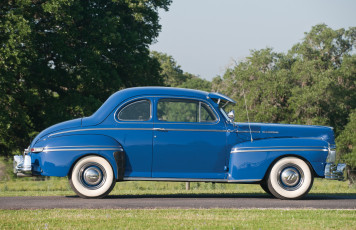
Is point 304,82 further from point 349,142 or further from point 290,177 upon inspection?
point 290,177

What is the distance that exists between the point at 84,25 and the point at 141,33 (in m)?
4.14

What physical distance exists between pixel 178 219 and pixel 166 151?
290 cm

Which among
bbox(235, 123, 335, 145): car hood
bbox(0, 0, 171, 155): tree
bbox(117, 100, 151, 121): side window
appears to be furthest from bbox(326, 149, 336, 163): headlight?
bbox(0, 0, 171, 155): tree

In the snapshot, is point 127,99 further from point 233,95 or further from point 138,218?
point 233,95

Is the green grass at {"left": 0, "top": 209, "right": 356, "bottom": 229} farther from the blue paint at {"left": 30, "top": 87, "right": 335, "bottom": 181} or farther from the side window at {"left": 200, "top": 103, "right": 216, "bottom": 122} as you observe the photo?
the side window at {"left": 200, "top": 103, "right": 216, "bottom": 122}

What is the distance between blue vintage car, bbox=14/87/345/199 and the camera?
34.5ft

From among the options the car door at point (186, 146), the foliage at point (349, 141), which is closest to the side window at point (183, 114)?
the car door at point (186, 146)

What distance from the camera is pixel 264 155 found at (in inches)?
421

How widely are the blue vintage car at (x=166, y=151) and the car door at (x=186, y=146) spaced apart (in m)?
0.02

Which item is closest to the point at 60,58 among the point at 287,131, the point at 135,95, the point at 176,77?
the point at 135,95

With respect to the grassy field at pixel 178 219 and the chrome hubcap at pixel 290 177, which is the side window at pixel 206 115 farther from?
the grassy field at pixel 178 219

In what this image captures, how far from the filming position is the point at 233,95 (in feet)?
175

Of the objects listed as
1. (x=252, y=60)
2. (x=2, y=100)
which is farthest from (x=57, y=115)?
(x=252, y=60)

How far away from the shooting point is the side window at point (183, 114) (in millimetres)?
10820
